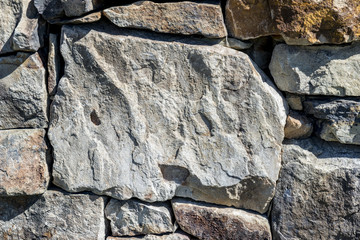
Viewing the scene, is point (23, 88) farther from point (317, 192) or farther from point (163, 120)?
point (317, 192)

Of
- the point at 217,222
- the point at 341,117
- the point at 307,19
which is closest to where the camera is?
the point at 307,19

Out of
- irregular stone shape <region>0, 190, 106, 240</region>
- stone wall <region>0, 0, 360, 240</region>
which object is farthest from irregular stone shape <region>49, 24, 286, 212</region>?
irregular stone shape <region>0, 190, 106, 240</region>

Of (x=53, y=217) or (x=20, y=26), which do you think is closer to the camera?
(x=20, y=26)

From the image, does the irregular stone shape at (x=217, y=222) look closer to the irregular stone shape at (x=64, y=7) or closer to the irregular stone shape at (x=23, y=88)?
the irregular stone shape at (x=23, y=88)

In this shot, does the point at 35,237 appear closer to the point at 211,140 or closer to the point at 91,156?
the point at 91,156

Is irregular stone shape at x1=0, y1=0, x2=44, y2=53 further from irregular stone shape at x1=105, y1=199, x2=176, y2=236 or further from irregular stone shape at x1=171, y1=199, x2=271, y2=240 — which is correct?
irregular stone shape at x1=171, y1=199, x2=271, y2=240

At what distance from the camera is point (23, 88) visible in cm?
183

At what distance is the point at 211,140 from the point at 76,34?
773 mm

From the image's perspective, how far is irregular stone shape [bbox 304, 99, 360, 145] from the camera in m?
1.72

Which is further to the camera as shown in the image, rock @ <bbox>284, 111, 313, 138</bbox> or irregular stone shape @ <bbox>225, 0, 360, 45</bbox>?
rock @ <bbox>284, 111, 313, 138</bbox>

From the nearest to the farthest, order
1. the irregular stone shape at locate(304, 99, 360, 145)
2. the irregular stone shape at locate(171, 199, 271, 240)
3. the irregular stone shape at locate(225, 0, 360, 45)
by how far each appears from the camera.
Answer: the irregular stone shape at locate(225, 0, 360, 45) < the irregular stone shape at locate(304, 99, 360, 145) < the irregular stone shape at locate(171, 199, 271, 240)

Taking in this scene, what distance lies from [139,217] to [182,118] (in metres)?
0.52

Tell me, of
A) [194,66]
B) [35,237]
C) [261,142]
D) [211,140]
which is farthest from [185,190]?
[35,237]

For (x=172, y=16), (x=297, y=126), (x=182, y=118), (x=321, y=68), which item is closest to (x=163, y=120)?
(x=182, y=118)
